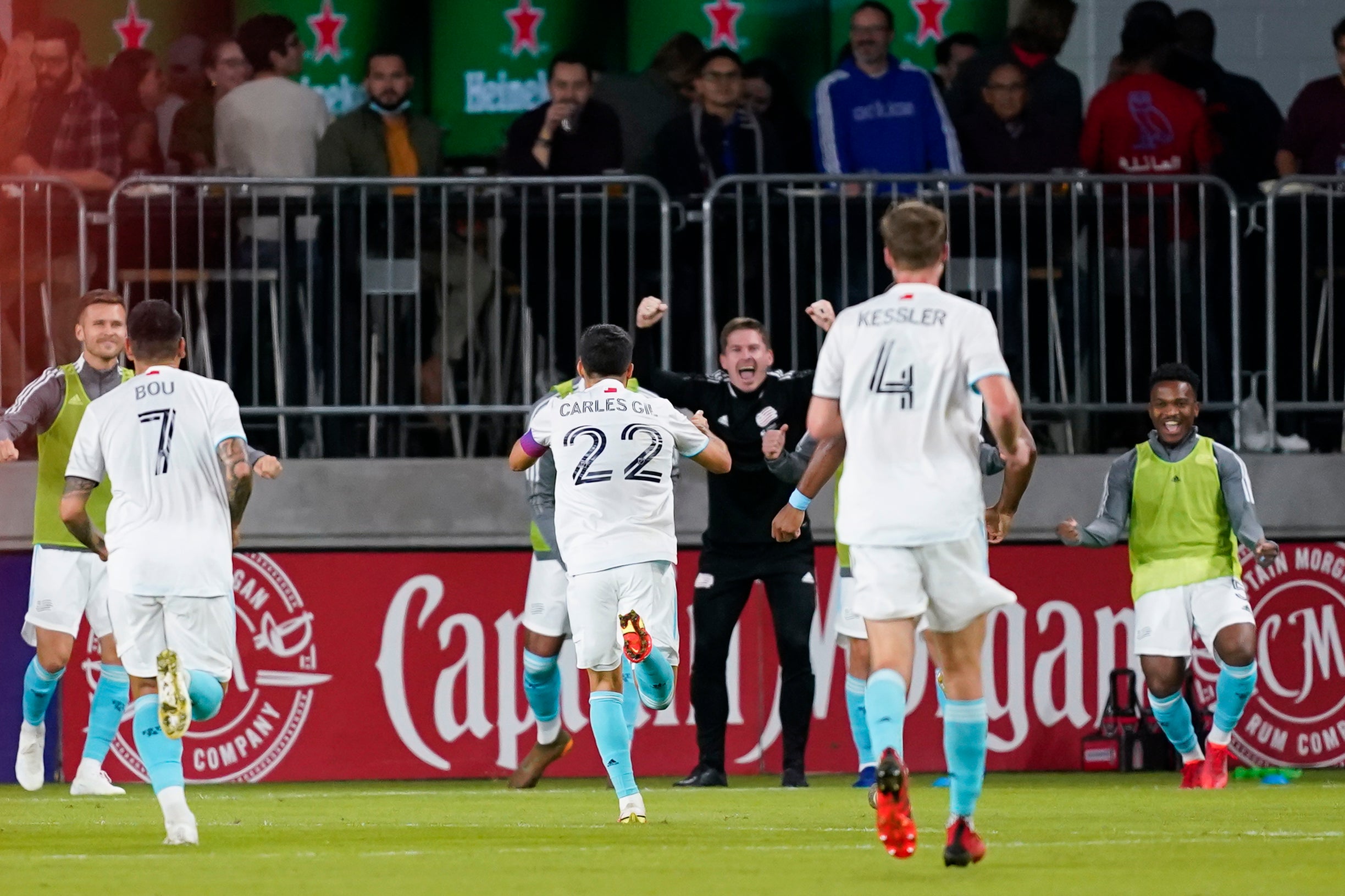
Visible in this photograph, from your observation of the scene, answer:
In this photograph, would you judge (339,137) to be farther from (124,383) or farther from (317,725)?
(124,383)

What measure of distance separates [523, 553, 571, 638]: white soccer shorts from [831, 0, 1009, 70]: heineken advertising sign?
542cm

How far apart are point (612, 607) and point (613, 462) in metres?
0.57

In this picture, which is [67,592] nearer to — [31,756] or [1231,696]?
[31,756]

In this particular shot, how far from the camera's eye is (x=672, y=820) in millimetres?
8836

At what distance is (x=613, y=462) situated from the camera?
8938 mm

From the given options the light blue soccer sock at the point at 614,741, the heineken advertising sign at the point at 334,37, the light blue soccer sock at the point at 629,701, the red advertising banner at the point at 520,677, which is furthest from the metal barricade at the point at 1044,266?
the light blue soccer sock at the point at 614,741

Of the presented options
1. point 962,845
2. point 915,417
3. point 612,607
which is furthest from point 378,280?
point 962,845

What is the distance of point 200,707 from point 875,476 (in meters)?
2.61

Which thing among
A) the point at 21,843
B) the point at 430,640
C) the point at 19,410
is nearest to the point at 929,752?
the point at 430,640

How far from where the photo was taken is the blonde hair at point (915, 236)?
22.7 feet

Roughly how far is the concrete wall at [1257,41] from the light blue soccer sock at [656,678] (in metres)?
7.81

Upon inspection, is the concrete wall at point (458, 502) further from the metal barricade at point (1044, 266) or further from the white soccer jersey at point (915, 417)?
the white soccer jersey at point (915, 417)

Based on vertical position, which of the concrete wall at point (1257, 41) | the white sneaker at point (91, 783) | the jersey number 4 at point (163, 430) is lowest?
the white sneaker at point (91, 783)

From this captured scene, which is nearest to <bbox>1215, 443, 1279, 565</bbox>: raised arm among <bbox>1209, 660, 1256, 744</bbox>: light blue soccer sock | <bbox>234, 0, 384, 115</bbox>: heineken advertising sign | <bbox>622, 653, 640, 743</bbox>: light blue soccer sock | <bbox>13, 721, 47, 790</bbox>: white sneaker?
<bbox>1209, 660, 1256, 744</bbox>: light blue soccer sock
